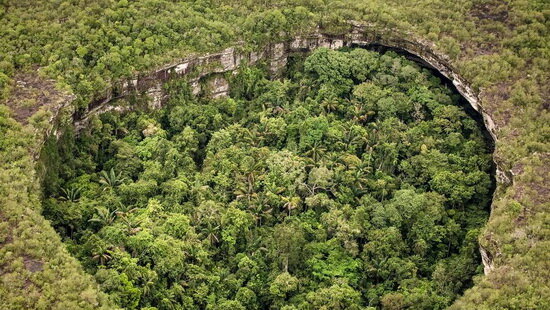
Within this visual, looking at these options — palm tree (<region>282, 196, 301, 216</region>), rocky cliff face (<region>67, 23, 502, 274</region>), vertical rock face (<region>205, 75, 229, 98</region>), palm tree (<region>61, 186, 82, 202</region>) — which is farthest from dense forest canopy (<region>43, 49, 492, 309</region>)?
vertical rock face (<region>205, 75, 229, 98</region>)

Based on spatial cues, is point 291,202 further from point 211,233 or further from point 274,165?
point 211,233

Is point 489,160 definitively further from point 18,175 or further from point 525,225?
point 18,175

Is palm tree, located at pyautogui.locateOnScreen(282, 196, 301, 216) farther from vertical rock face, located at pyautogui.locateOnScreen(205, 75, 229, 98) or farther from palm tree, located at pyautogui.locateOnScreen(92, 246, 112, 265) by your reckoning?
vertical rock face, located at pyautogui.locateOnScreen(205, 75, 229, 98)

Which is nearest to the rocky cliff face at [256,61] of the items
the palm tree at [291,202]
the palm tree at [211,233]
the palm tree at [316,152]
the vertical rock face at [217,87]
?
the vertical rock face at [217,87]

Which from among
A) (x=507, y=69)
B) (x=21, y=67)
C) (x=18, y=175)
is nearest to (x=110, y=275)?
(x=18, y=175)

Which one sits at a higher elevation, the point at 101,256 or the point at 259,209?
the point at 101,256

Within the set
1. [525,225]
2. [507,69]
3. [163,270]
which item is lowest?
[163,270]

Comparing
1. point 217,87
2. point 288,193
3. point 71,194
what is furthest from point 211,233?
point 217,87
